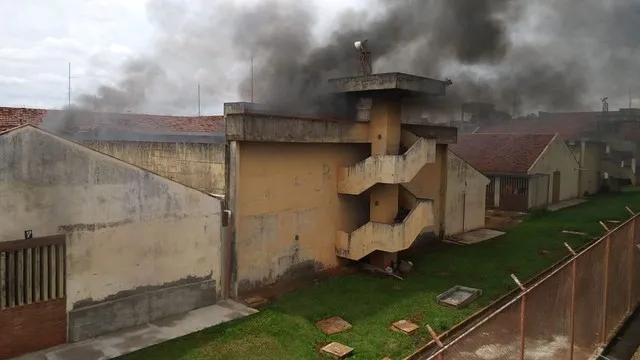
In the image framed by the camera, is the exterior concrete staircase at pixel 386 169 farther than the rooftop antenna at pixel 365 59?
No

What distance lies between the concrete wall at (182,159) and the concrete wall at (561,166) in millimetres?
19712

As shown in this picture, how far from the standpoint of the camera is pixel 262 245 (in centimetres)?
1234

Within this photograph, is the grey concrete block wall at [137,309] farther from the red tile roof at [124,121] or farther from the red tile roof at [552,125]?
the red tile roof at [552,125]

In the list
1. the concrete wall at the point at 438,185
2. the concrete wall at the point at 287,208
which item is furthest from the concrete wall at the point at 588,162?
the concrete wall at the point at 287,208

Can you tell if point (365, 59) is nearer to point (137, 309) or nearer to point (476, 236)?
point (476, 236)

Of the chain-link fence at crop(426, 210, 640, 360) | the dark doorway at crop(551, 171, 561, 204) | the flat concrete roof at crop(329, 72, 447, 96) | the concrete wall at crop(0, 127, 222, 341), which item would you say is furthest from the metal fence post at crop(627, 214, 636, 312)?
the dark doorway at crop(551, 171, 561, 204)

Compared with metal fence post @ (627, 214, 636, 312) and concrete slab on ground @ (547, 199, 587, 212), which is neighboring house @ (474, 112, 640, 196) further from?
metal fence post @ (627, 214, 636, 312)

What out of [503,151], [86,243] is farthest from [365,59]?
[503,151]

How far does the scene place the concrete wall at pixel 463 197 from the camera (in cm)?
1934

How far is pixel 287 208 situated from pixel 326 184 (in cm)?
165

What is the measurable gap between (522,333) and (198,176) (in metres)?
8.73

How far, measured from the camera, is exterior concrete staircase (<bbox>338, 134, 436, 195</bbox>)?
43.9ft

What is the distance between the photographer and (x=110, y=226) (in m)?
9.36

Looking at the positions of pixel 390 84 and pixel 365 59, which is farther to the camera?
pixel 365 59
